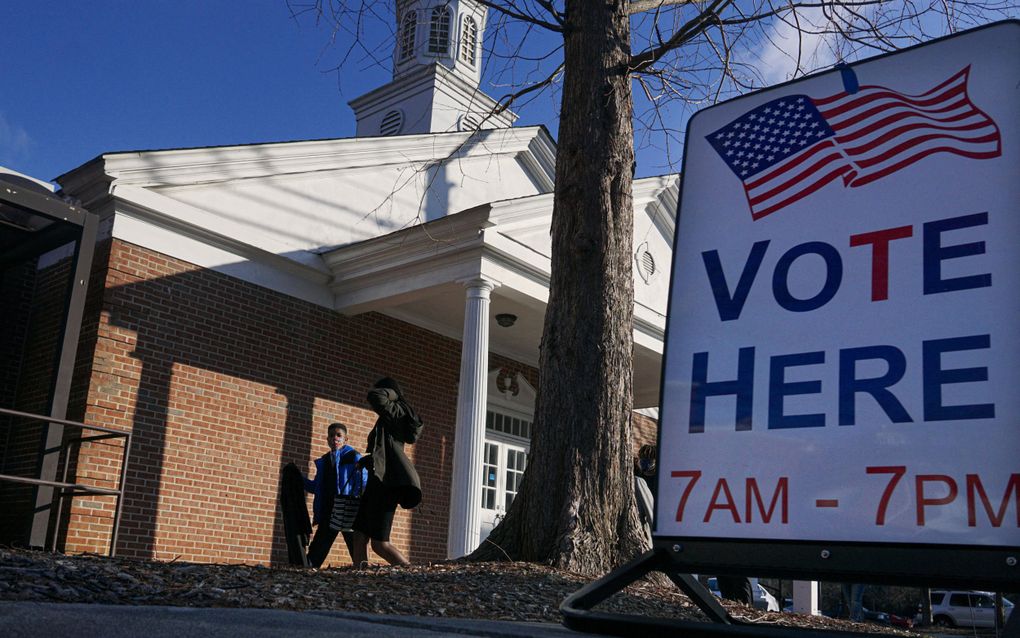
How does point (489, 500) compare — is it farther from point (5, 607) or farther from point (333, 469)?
point (5, 607)

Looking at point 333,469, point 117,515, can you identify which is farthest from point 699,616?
point 117,515

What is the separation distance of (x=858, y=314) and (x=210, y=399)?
9.57m

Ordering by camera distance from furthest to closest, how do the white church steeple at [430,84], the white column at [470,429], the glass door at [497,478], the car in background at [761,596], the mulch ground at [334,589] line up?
1. the white church steeple at [430,84]
2. the car in background at [761,596]
3. the glass door at [497,478]
4. the white column at [470,429]
5. the mulch ground at [334,589]

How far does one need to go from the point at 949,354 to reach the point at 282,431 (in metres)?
10.2

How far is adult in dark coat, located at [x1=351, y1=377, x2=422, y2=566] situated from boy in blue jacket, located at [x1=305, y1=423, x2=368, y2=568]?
19.2 inches

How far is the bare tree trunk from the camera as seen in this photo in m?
5.39

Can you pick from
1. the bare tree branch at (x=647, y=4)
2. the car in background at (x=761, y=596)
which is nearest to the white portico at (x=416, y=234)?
the bare tree branch at (x=647, y=4)

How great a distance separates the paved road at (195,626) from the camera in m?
2.13

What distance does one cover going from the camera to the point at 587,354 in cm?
559

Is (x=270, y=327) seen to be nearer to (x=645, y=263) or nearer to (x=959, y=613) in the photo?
(x=645, y=263)

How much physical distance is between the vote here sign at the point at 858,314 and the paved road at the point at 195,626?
0.62m

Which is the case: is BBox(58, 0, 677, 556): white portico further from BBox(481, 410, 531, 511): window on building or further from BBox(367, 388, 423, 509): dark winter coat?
BBox(367, 388, 423, 509): dark winter coat

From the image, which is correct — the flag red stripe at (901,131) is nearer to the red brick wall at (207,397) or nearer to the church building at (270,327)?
the church building at (270,327)

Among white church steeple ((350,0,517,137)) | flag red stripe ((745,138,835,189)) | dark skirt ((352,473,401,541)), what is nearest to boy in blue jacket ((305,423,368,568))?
dark skirt ((352,473,401,541))
